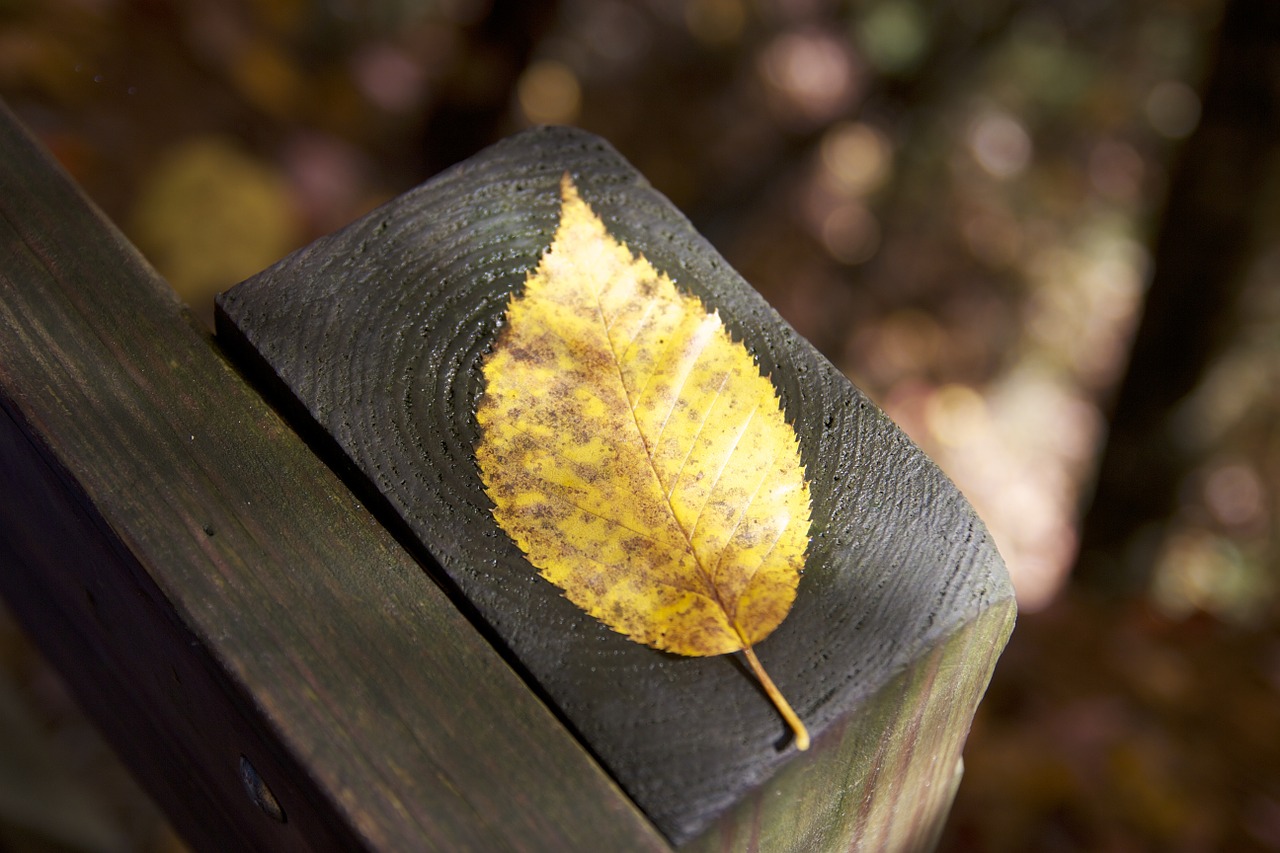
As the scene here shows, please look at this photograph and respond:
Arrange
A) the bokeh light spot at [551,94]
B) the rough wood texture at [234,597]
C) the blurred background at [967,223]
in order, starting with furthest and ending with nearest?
the bokeh light spot at [551,94] → the blurred background at [967,223] → the rough wood texture at [234,597]

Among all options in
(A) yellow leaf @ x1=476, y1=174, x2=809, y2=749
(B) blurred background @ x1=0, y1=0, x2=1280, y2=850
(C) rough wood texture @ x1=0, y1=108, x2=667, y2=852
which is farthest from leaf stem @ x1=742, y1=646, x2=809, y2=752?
(B) blurred background @ x1=0, y1=0, x2=1280, y2=850

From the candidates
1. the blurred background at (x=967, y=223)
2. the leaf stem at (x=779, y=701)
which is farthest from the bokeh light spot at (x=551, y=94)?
the leaf stem at (x=779, y=701)

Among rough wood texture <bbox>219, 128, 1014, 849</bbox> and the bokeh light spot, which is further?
the bokeh light spot

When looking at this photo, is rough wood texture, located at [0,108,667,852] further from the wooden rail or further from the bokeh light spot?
the bokeh light spot

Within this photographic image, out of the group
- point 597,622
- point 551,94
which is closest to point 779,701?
point 597,622

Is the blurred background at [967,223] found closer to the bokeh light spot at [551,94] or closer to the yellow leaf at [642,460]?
the bokeh light spot at [551,94]

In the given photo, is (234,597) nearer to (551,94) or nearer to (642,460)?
(642,460)

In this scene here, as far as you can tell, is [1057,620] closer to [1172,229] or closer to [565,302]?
[1172,229]
